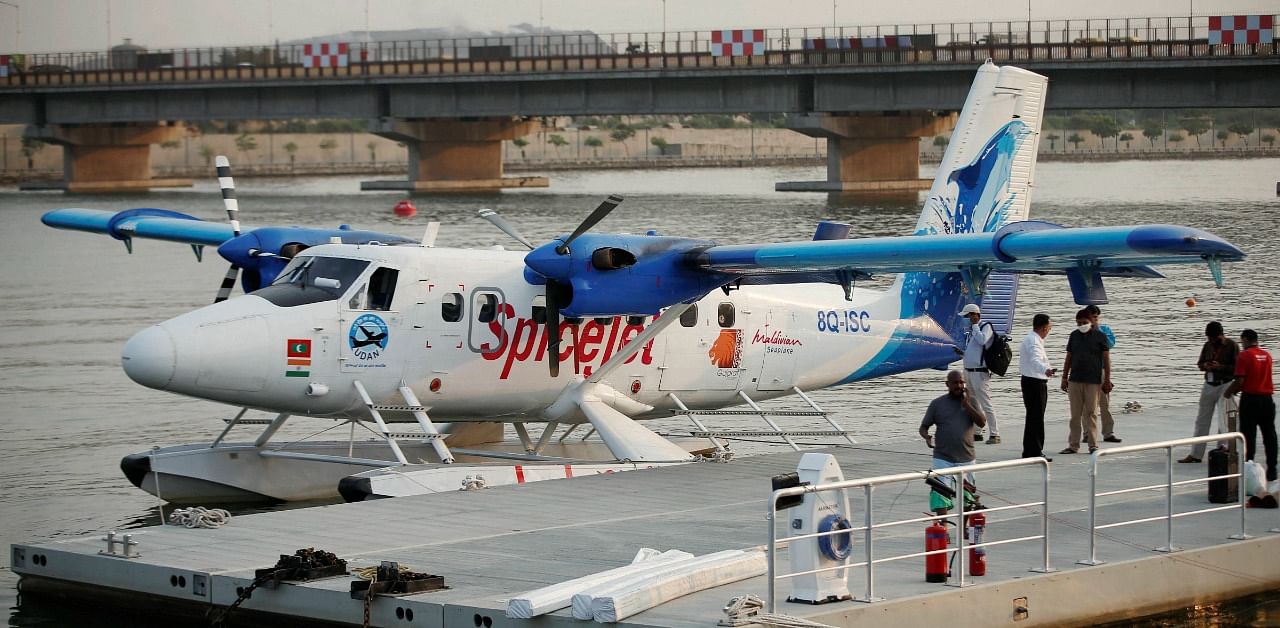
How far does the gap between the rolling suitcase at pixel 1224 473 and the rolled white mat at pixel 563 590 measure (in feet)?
17.4

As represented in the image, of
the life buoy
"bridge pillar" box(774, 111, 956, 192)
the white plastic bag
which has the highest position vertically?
"bridge pillar" box(774, 111, 956, 192)

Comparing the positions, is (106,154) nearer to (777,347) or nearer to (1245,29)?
(1245,29)

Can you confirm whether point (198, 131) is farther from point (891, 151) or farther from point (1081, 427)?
point (1081, 427)

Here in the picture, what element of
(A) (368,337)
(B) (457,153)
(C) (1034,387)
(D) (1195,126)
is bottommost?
(C) (1034,387)

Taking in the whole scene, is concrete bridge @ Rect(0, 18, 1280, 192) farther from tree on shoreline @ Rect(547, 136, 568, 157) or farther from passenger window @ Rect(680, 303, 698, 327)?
tree on shoreline @ Rect(547, 136, 568, 157)

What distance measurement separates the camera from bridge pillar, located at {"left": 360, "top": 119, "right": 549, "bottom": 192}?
95312 millimetres

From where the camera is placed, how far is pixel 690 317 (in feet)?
68.8

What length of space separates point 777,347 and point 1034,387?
3883mm

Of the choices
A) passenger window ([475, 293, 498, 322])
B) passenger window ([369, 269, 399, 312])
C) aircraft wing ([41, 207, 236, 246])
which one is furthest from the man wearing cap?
aircraft wing ([41, 207, 236, 246])

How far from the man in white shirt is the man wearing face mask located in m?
0.47

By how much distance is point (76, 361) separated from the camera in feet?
111

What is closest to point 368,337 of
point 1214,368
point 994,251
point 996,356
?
point 994,251

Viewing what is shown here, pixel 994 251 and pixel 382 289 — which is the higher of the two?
pixel 994 251

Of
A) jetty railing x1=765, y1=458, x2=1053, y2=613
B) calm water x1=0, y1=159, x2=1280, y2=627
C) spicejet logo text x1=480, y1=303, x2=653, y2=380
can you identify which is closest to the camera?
jetty railing x1=765, y1=458, x2=1053, y2=613
